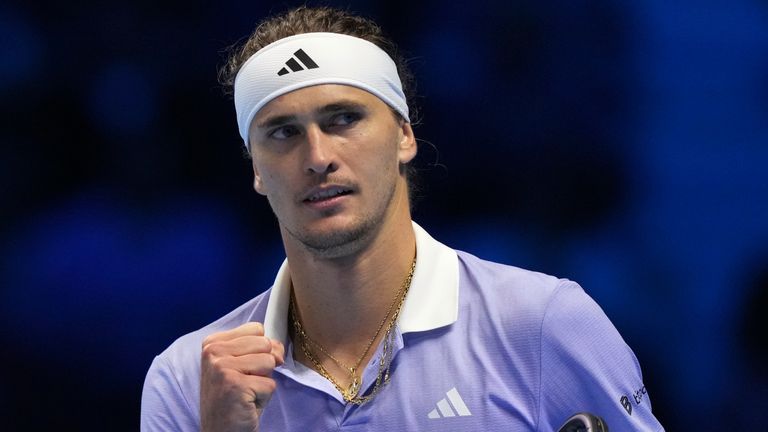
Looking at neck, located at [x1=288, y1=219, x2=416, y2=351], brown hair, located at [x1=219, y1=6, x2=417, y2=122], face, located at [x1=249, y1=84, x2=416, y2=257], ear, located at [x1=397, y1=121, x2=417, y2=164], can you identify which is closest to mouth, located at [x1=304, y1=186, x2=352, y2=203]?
face, located at [x1=249, y1=84, x2=416, y2=257]

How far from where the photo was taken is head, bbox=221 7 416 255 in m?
3.27

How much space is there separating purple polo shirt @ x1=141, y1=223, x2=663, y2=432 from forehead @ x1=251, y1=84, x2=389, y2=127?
0.48 metres

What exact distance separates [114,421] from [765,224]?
225cm

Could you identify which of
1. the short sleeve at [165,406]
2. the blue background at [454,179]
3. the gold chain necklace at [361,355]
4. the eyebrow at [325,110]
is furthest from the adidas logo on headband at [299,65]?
the blue background at [454,179]

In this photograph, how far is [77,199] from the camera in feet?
14.9

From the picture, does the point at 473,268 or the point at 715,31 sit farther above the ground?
the point at 715,31

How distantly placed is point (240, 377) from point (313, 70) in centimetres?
83

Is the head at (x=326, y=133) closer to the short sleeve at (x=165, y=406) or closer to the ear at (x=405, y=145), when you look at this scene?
the ear at (x=405, y=145)

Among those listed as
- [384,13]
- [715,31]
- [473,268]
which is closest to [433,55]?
[384,13]

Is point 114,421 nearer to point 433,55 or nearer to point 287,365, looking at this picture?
point 287,365

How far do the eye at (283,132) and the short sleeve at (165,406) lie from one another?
2.22ft

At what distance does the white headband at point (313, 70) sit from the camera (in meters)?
3.39

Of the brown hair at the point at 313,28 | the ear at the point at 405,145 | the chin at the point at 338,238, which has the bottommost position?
the chin at the point at 338,238

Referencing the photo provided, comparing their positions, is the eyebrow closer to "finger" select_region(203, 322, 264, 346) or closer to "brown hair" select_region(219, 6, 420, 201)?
"brown hair" select_region(219, 6, 420, 201)
